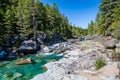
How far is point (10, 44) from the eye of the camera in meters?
40.4

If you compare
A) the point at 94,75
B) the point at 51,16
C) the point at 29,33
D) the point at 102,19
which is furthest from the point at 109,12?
the point at 94,75

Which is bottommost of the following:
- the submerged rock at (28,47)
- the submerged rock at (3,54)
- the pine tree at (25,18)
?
the submerged rock at (3,54)

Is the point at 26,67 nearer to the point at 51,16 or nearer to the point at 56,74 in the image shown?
the point at 56,74

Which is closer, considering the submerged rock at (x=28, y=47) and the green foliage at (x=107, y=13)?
the submerged rock at (x=28, y=47)

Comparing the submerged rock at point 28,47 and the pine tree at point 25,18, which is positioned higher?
the pine tree at point 25,18

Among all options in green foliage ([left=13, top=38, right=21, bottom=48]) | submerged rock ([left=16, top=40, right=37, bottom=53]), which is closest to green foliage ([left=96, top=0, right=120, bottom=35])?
submerged rock ([left=16, top=40, right=37, bottom=53])

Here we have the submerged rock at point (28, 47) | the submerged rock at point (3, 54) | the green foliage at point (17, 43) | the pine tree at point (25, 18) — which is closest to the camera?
the submerged rock at point (3, 54)

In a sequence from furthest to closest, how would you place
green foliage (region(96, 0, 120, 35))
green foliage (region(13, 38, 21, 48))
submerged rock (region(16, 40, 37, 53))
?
green foliage (region(96, 0, 120, 35)), green foliage (region(13, 38, 21, 48)), submerged rock (region(16, 40, 37, 53))

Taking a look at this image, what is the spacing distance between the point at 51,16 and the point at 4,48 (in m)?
30.1

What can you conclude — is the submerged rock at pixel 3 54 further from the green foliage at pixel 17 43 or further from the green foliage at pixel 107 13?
the green foliage at pixel 107 13

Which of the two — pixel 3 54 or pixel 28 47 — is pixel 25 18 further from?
pixel 3 54

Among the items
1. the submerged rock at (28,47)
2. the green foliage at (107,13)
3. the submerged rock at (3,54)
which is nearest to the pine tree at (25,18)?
the submerged rock at (28,47)

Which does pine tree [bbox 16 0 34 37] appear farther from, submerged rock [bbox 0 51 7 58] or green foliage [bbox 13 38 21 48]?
submerged rock [bbox 0 51 7 58]

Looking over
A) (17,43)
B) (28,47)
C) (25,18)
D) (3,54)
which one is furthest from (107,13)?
(3,54)
